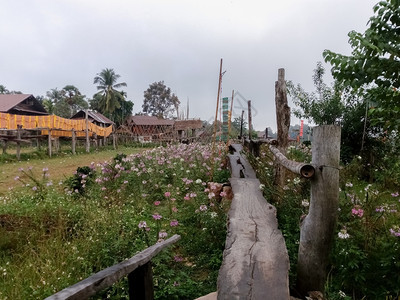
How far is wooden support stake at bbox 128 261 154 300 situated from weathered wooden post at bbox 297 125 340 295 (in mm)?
1313

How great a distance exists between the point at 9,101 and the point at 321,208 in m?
33.2

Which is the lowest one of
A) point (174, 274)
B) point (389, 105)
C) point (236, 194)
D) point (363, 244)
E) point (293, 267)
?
point (174, 274)

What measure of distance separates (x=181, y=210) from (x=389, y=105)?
11.4 ft

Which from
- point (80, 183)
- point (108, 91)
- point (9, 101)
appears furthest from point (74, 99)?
point (80, 183)

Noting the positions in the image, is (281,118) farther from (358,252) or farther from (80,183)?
(80,183)

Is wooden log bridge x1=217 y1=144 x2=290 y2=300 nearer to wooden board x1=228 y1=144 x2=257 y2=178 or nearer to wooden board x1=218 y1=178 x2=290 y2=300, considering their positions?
wooden board x1=218 y1=178 x2=290 y2=300

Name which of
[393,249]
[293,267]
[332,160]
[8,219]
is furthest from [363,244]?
[8,219]

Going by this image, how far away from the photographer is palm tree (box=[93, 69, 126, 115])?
4138cm

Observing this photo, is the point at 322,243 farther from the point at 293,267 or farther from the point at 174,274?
the point at 174,274

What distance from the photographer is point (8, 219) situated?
164 inches

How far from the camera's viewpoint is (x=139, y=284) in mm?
1930

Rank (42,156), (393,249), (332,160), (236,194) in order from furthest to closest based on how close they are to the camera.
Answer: (42,156) < (236,194) < (393,249) < (332,160)

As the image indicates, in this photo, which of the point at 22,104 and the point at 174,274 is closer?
the point at 174,274

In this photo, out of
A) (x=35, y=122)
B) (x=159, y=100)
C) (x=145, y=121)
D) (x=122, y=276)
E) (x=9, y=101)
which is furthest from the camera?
(x=159, y=100)
